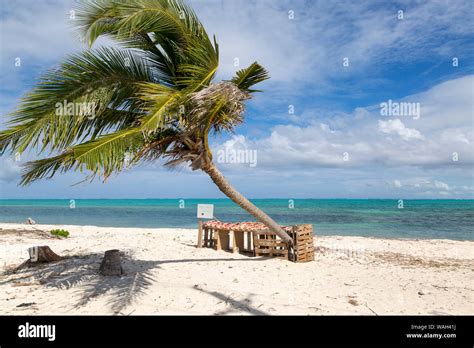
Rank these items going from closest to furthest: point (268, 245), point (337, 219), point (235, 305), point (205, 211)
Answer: point (235, 305)
point (268, 245)
point (205, 211)
point (337, 219)

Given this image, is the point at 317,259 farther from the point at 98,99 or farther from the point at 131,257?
the point at 98,99

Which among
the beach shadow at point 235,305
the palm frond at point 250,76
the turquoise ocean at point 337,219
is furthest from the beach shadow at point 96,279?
the turquoise ocean at point 337,219

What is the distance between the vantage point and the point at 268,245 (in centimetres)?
1067

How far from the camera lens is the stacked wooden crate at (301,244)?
1012 cm

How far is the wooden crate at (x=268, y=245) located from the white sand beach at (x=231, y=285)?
17.7 inches

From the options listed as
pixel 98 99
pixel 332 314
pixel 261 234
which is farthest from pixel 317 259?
pixel 98 99

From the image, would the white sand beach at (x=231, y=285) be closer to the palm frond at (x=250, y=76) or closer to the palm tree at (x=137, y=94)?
the palm tree at (x=137, y=94)

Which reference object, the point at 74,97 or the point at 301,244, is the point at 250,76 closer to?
the point at 74,97

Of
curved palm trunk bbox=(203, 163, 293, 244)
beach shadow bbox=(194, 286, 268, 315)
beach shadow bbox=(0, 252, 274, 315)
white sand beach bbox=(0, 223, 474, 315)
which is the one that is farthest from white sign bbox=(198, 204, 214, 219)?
beach shadow bbox=(194, 286, 268, 315)

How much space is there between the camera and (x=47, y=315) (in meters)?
5.51

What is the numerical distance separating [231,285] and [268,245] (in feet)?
11.1

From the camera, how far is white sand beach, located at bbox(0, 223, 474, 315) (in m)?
6.01

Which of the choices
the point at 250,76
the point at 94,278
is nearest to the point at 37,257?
the point at 94,278

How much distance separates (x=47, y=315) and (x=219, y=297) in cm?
287
